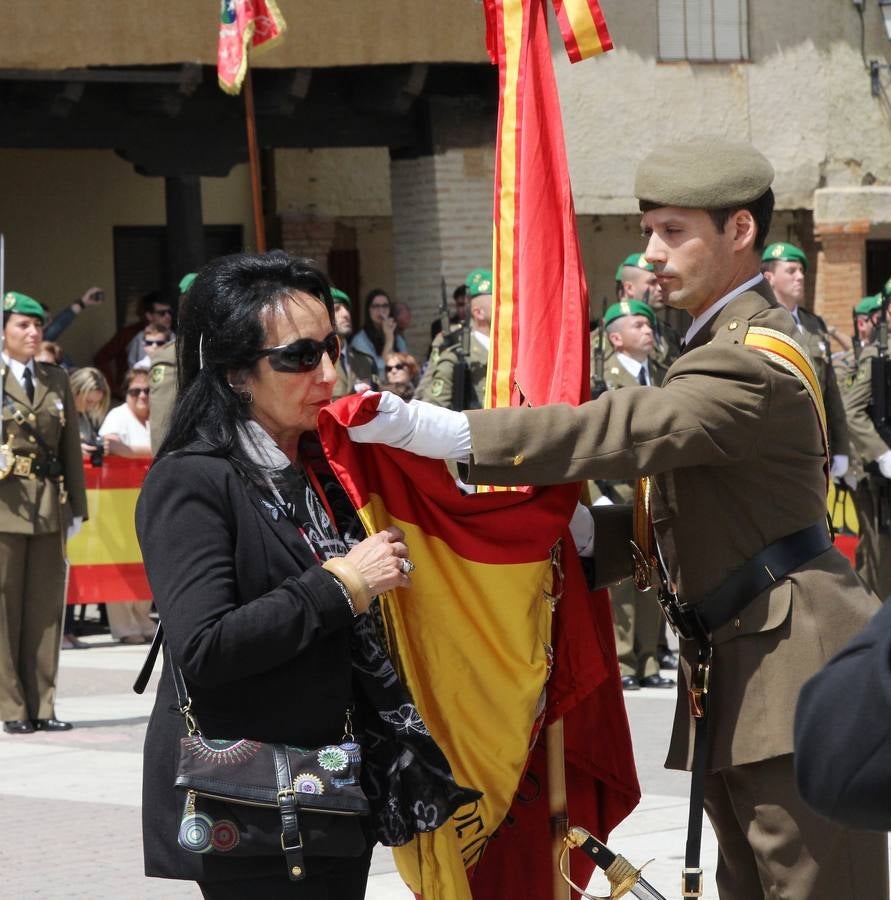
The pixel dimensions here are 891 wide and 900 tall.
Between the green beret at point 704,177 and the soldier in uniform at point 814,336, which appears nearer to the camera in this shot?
the green beret at point 704,177

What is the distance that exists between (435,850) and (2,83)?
13.8 meters

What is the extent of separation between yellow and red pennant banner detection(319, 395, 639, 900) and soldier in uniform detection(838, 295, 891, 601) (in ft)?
23.0

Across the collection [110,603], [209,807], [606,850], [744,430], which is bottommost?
[110,603]

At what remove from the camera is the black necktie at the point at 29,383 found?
941cm

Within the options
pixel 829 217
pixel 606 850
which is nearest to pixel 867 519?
pixel 606 850

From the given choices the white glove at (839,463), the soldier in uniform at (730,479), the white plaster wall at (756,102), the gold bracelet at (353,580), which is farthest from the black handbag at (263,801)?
the white plaster wall at (756,102)

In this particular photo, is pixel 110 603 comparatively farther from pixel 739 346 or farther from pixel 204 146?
pixel 739 346

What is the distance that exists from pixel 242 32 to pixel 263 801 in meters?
8.58

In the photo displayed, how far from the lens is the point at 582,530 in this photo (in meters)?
3.94

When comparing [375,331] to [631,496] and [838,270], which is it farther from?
[838,270]

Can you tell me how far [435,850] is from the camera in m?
3.49

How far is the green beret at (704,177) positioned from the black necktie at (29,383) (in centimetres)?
631

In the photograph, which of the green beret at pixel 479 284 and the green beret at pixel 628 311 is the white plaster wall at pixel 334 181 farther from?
the green beret at pixel 628 311

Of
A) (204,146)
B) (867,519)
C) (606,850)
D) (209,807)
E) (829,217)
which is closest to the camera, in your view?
(209,807)
